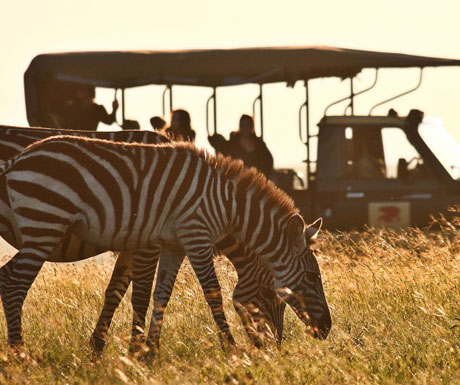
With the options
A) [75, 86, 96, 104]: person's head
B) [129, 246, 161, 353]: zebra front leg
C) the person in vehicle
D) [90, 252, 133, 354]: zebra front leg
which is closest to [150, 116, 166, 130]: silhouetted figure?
the person in vehicle

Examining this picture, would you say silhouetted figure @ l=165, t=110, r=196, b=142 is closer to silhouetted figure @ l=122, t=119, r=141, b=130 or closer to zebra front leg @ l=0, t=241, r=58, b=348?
silhouetted figure @ l=122, t=119, r=141, b=130

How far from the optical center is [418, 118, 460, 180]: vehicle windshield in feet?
44.7

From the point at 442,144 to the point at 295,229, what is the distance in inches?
277

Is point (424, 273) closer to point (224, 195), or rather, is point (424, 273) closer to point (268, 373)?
point (224, 195)

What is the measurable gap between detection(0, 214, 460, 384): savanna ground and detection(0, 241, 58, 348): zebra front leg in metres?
0.20

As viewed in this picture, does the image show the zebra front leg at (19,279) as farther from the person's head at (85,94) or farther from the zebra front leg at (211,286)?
the person's head at (85,94)

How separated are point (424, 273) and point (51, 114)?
6265 mm

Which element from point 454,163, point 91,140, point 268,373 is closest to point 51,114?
point 454,163

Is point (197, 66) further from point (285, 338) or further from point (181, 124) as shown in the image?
point (285, 338)

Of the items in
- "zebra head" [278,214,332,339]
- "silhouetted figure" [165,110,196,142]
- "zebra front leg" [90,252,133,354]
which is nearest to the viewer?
"zebra head" [278,214,332,339]

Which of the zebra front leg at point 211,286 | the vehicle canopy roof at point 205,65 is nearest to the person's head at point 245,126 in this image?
the vehicle canopy roof at point 205,65

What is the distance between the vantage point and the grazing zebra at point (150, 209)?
673cm

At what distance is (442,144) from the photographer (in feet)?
45.5

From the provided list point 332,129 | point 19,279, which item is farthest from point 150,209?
point 332,129
